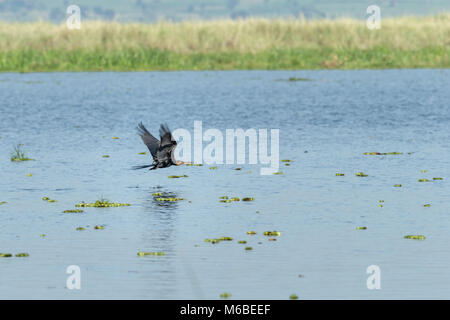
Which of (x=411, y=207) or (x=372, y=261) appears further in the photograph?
(x=411, y=207)

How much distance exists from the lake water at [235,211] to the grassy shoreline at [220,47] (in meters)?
21.6

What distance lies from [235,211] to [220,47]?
44.3 m

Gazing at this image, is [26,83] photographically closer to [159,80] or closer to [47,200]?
[159,80]

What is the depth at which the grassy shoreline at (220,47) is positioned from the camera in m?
60.5

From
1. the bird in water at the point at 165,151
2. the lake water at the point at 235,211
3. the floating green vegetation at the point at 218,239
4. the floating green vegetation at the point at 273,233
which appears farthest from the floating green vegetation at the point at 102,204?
the floating green vegetation at the point at 273,233

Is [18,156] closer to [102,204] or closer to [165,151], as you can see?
[165,151]

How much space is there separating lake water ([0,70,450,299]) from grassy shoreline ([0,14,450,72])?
2164 centimetres

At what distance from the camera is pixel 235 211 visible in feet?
58.4

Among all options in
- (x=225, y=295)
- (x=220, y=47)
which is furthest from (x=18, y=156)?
(x=220, y=47)

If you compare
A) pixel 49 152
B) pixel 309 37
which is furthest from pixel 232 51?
pixel 49 152

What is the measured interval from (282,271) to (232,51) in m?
48.3

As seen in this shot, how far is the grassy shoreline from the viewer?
6047 cm

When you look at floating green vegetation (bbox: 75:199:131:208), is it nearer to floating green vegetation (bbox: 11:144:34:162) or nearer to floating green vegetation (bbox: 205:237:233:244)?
floating green vegetation (bbox: 205:237:233:244)

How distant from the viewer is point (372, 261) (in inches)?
Answer: 547
